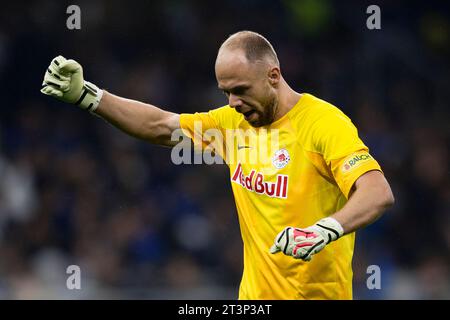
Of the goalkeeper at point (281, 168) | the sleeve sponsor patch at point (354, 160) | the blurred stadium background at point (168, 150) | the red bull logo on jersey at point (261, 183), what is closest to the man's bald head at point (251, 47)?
the goalkeeper at point (281, 168)

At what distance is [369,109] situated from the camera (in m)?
11.6

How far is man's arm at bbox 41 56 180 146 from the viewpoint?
536 cm

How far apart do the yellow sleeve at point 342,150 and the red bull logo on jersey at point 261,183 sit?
304 mm

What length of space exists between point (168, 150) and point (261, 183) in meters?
6.12

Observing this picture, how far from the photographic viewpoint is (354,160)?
15.8 feet

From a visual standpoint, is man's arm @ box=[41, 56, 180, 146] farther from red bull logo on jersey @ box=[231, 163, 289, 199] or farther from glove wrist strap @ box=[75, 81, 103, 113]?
red bull logo on jersey @ box=[231, 163, 289, 199]

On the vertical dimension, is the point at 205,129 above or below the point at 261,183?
above

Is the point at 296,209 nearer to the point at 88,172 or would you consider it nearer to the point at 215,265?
the point at 215,265

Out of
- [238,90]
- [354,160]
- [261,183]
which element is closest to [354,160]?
[354,160]

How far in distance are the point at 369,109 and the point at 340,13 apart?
163cm

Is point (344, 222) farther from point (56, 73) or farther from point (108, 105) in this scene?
point (56, 73)

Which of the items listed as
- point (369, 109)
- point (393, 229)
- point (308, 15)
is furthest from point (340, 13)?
point (393, 229)

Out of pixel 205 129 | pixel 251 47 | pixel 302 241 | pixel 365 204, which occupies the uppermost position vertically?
pixel 251 47

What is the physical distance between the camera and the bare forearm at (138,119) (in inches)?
219
